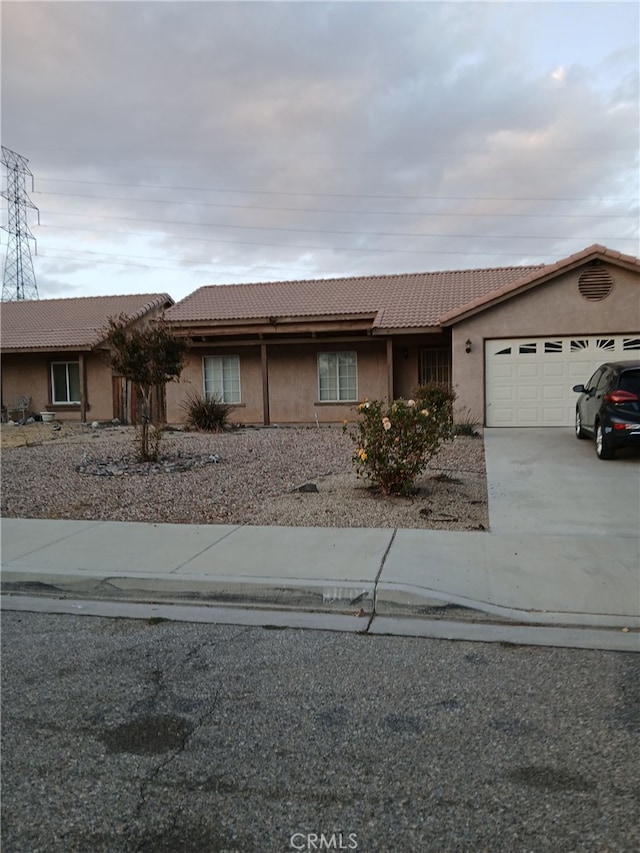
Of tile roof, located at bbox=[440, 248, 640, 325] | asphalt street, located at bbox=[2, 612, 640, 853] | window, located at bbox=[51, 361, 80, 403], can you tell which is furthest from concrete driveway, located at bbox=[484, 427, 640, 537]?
window, located at bbox=[51, 361, 80, 403]

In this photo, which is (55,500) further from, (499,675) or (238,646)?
(499,675)

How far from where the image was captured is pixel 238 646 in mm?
4910

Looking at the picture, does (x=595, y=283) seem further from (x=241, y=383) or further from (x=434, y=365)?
(x=241, y=383)

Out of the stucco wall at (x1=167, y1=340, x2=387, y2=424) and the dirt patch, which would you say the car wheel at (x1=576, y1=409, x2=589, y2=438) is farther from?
the dirt patch

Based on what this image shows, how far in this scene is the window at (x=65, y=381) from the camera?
2519 cm

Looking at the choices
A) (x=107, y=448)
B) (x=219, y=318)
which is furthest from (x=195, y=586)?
(x=219, y=318)

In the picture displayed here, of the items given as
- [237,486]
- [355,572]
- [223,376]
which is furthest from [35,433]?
[355,572]

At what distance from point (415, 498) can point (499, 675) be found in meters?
→ 5.01

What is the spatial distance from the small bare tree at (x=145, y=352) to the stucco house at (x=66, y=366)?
10.9 metres

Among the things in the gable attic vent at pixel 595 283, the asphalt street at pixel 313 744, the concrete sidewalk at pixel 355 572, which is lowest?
the asphalt street at pixel 313 744

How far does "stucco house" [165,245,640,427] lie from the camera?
55.5 feet

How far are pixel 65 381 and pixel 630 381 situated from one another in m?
20.1

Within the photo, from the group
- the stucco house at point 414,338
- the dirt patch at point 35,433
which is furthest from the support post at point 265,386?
the dirt patch at point 35,433

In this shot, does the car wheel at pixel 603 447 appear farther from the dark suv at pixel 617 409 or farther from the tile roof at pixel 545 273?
the tile roof at pixel 545 273
